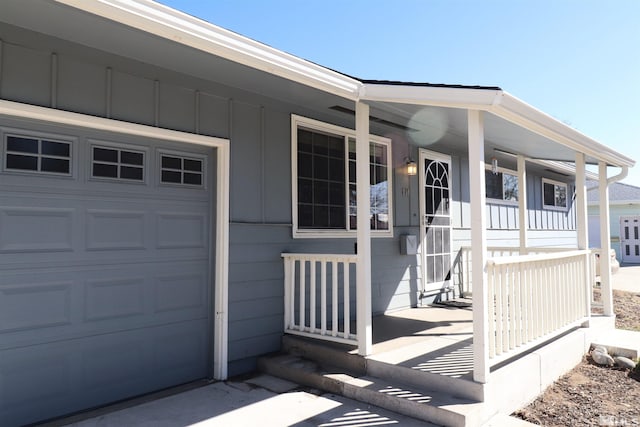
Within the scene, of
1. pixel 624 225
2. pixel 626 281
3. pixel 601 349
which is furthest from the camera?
pixel 624 225

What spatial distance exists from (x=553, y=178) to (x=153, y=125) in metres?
9.64

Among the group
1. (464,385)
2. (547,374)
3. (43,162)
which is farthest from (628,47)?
(43,162)

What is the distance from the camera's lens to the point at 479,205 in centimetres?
301

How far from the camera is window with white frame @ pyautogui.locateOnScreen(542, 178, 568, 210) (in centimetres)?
984

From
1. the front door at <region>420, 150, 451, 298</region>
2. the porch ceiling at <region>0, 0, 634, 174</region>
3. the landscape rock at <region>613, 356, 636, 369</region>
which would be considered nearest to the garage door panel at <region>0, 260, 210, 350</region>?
the porch ceiling at <region>0, 0, 634, 174</region>

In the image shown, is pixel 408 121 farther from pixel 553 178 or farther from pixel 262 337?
pixel 553 178

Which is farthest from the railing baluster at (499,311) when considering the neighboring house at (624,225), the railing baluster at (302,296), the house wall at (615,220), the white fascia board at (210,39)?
the house wall at (615,220)

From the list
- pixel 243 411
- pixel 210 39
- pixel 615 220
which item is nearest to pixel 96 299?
pixel 243 411

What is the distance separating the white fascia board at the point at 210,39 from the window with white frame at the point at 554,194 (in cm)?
820

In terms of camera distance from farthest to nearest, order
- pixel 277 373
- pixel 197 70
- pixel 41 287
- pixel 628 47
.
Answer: pixel 628 47 < pixel 277 373 < pixel 197 70 < pixel 41 287

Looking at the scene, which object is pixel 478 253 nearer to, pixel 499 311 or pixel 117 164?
pixel 499 311

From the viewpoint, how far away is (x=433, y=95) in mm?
3162

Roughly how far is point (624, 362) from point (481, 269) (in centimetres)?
240

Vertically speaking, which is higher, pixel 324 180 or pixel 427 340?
pixel 324 180
